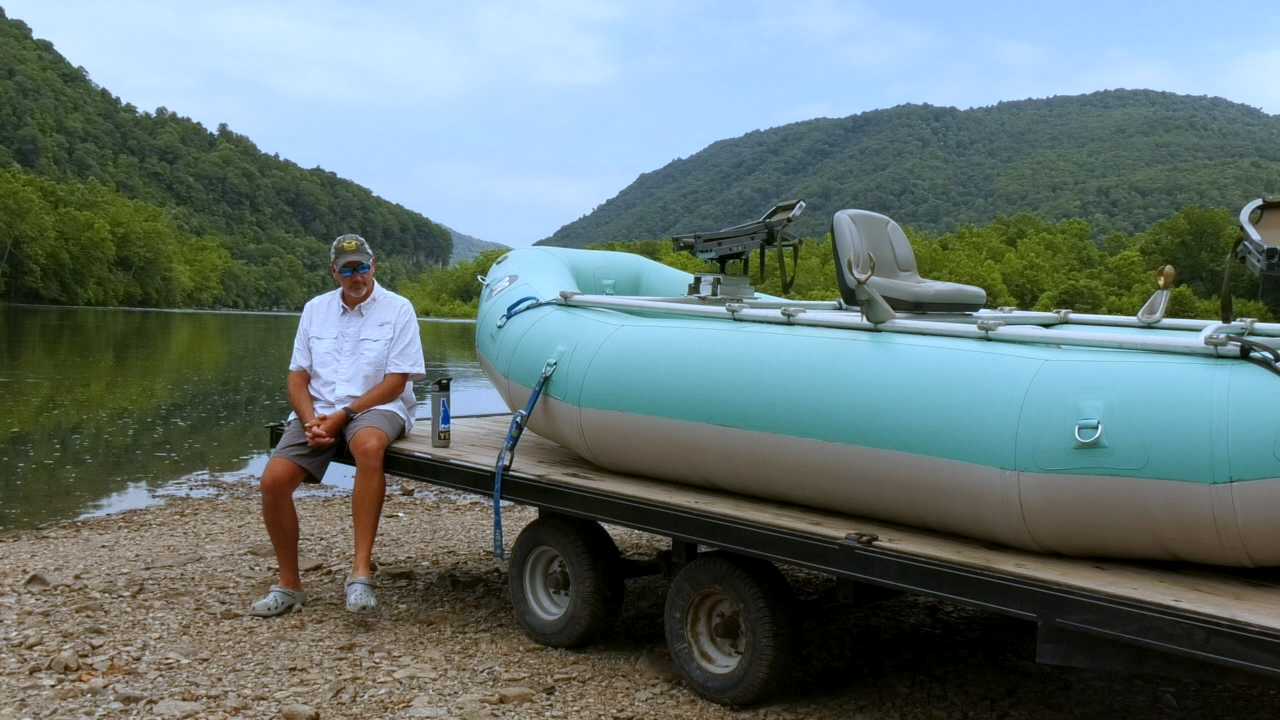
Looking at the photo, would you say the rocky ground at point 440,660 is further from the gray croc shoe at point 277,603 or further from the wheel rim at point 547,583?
the wheel rim at point 547,583

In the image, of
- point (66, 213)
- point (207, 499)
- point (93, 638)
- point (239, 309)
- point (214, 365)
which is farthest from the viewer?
point (239, 309)

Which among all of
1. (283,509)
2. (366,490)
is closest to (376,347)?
(366,490)

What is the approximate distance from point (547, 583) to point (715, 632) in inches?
43.4

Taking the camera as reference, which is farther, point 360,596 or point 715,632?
point 360,596

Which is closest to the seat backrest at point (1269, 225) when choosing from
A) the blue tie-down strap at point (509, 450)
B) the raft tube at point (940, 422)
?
the raft tube at point (940, 422)

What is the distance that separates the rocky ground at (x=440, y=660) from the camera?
15.4 ft

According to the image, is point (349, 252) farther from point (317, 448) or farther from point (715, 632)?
point (715, 632)

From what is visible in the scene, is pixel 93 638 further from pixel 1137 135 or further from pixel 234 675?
pixel 1137 135

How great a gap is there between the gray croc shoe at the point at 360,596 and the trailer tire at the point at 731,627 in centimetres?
175

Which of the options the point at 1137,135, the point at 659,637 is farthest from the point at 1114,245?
the point at 1137,135

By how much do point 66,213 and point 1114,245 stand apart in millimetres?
74057

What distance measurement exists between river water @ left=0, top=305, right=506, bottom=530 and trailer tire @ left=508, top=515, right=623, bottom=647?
621 centimetres

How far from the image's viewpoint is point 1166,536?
12.4 feet

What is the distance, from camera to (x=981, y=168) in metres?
89.9
